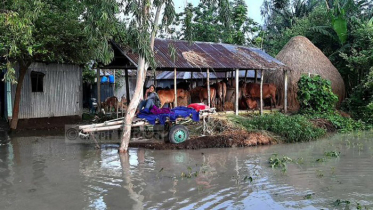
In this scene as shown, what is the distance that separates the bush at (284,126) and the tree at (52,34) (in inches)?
202

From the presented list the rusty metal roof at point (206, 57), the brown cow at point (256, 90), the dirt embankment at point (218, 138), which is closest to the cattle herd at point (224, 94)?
the brown cow at point (256, 90)

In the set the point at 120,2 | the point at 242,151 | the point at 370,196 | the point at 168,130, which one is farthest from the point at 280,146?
the point at 120,2

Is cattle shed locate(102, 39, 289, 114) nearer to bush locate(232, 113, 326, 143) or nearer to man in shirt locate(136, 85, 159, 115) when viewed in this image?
man in shirt locate(136, 85, 159, 115)

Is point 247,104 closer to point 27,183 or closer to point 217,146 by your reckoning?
point 217,146

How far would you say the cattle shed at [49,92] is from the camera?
51.7ft

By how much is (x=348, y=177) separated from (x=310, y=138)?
5.18 metres

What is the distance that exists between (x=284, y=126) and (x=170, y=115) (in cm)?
389

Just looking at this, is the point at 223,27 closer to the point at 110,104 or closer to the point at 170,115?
the point at 110,104

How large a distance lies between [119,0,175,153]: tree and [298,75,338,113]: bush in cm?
739

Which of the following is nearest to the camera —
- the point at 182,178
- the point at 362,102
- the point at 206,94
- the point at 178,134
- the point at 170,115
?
the point at 182,178

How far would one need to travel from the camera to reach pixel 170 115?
11.1m

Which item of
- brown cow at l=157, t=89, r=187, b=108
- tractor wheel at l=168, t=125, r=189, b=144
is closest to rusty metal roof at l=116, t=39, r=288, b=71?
brown cow at l=157, t=89, r=187, b=108

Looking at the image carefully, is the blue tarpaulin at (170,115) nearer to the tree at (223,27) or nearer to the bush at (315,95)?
the bush at (315,95)

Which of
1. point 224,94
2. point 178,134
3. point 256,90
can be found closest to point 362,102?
point 256,90
